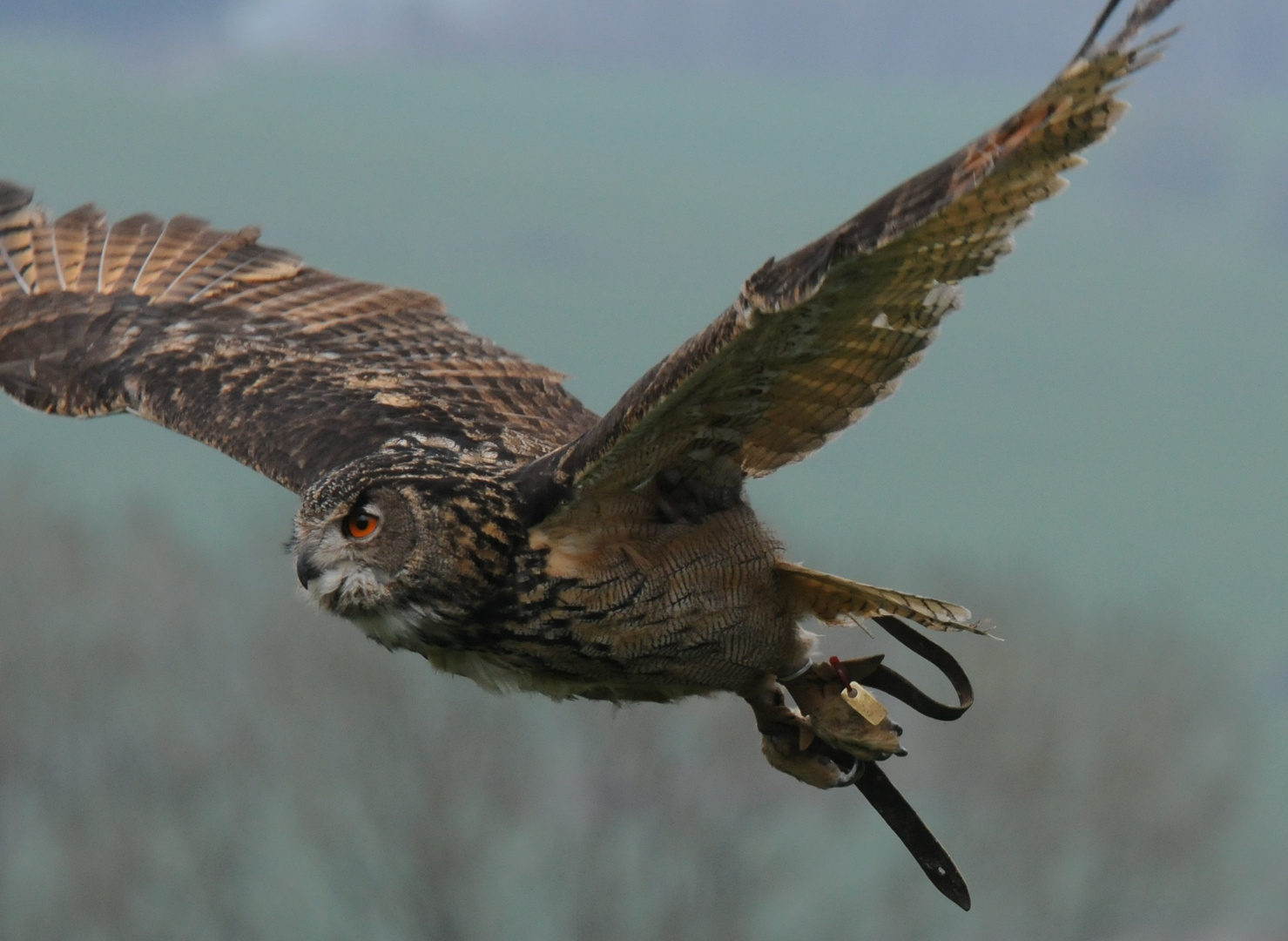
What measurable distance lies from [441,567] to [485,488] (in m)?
0.25

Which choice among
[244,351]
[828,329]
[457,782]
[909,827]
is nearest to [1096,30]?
[828,329]

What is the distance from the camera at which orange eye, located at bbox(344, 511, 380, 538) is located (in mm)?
4688

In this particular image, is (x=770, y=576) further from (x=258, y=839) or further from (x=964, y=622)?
(x=258, y=839)

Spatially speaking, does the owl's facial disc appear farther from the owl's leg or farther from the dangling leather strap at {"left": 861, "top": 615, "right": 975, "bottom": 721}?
the dangling leather strap at {"left": 861, "top": 615, "right": 975, "bottom": 721}

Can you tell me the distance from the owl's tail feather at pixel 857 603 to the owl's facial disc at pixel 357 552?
111cm

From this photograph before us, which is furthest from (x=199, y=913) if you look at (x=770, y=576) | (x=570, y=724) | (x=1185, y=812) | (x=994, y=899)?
(x=770, y=576)

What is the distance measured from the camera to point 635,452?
4.54 m

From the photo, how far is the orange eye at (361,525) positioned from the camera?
15.4ft

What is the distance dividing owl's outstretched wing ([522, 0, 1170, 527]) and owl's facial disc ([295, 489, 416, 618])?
36 cm

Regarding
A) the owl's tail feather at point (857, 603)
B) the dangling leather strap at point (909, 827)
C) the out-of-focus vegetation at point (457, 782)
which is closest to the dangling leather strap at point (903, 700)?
the dangling leather strap at point (909, 827)

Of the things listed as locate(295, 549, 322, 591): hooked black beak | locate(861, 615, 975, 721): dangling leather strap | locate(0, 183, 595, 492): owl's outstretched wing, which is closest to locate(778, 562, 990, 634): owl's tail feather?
locate(861, 615, 975, 721): dangling leather strap

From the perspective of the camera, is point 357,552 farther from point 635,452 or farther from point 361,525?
point 635,452

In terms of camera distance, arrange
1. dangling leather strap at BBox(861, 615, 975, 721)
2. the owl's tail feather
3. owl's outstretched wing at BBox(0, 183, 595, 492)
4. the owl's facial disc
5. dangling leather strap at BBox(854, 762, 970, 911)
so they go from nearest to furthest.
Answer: the owl's facial disc, the owl's tail feather, dangling leather strap at BBox(861, 615, 975, 721), dangling leather strap at BBox(854, 762, 970, 911), owl's outstretched wing at BBox(0, 183, 595, 492)

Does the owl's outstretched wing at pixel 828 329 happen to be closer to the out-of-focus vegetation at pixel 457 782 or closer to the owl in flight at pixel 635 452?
the owl in flight at pixel 635 452
